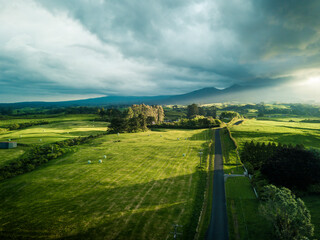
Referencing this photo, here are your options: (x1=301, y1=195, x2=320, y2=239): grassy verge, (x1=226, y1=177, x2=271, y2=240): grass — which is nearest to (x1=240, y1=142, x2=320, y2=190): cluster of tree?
(x1=301, y1=195, x2=320, y2=239): grassy verge

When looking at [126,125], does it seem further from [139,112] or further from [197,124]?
[197,124]

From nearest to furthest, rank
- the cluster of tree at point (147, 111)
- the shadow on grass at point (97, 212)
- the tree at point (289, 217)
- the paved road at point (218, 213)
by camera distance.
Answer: the tree at point (289, 217)
the shadow on grass at point (97, 212)
the paved road at point (218, 213)
the cluster of tree at point (147, 111)

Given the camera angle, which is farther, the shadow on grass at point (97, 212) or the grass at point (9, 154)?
the grass at point (9, 154)

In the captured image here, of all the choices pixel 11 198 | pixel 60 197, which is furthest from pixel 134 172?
pixel 11 198

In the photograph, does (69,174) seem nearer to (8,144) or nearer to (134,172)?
(134,172)

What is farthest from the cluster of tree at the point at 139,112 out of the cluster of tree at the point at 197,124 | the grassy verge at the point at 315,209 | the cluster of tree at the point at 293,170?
the grassy verge at the point at 315,209

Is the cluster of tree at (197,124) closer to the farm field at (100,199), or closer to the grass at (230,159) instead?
the grass at (230,159)

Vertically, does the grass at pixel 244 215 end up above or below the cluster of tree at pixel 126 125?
below

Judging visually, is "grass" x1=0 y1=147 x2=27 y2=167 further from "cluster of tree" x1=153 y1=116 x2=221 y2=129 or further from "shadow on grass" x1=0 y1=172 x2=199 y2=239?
"cluster of tree" x1=153 y1=116 x2=221 y2=129
